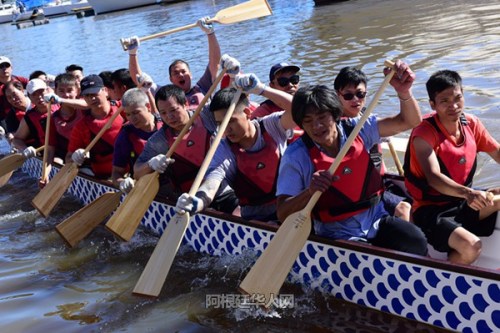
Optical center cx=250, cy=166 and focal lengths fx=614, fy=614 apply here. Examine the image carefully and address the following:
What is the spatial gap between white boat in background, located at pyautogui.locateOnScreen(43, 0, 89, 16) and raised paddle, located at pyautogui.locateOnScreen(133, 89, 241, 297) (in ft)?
148

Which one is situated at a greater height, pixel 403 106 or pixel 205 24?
pixel 205 24

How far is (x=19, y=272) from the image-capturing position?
4824 millimetres

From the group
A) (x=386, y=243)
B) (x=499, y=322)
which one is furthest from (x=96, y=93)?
(x=499, y=322)

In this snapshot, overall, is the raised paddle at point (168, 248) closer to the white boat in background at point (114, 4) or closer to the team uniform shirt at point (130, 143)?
the team uniform shirt at point (130, 143)

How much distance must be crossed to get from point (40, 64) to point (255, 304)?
17.4 metres

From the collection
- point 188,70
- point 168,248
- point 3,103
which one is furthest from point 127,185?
point 3,103

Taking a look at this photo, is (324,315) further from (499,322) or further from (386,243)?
(499,322)

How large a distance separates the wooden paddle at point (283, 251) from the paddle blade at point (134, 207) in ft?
4.64

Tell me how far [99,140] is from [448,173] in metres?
3.38

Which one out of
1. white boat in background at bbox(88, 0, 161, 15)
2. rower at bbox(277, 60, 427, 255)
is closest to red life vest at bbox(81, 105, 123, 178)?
rower at bbox(277, 60, 427, 255)

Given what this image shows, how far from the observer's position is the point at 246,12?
540cm

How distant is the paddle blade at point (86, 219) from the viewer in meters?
4.96

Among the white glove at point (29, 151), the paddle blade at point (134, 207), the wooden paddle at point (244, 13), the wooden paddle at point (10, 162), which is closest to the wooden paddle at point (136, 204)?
the paddle blade at point (134, 207)

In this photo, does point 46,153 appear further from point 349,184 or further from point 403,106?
point 403,106
